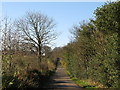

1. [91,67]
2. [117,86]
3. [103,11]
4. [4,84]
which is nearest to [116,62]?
[117,86]

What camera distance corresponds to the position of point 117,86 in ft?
36.0

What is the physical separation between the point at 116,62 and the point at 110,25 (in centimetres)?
228

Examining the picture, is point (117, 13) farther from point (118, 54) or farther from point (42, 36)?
point (42, 36)

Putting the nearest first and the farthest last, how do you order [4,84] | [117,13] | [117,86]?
[4,84], [117,86], [117,13]

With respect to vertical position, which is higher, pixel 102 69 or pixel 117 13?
pixel 117 13

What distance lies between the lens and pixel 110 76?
11.8 metres

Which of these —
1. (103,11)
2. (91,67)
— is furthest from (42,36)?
(103,11)

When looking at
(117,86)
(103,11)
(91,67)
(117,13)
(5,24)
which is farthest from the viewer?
(91,67)

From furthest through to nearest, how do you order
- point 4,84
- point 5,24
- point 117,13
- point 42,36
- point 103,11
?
point 42,36, point 5,24, point 103,11, point 117,13, point 4,84

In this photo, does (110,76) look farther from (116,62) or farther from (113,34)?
(113,34)

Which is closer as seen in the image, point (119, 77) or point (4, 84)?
point (4, 84)

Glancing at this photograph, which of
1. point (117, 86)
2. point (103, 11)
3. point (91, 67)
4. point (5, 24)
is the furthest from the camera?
point (91, 67)

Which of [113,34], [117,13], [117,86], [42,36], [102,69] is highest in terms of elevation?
[42,36]

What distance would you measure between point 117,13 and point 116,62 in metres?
2.90
